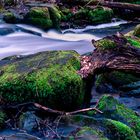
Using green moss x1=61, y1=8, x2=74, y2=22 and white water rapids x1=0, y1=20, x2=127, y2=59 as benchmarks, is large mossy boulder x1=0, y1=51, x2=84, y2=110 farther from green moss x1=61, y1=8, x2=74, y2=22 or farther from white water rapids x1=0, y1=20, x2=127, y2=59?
green moss x1=61, y1=8, x2=74, y2=22

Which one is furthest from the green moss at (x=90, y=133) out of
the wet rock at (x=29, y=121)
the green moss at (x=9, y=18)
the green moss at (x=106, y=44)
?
the green moss at (x=9, y=18)

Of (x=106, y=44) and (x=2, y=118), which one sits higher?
(x=106, y=44)

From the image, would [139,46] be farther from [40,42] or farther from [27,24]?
[27,24]

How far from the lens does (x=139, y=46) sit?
6.84 meters

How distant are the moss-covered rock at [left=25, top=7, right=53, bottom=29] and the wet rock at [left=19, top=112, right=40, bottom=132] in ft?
25.7

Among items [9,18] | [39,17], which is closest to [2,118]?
[9,18]

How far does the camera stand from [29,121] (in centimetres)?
501

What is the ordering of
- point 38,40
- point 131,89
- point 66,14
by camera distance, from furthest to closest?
1. point 66,14
2. point 38,40
3. point 131,89

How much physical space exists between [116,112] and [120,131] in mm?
518

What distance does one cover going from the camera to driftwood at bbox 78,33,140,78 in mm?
6234

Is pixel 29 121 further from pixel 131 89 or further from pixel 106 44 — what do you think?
pixel 131 89

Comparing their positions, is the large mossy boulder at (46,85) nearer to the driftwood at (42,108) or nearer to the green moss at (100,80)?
the driftwood at (42,108)

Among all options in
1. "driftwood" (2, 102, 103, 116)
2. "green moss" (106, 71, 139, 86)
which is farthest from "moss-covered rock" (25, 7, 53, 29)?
"driftwood" (2, 102, 103, 116)

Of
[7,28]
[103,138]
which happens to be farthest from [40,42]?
[103,138]
